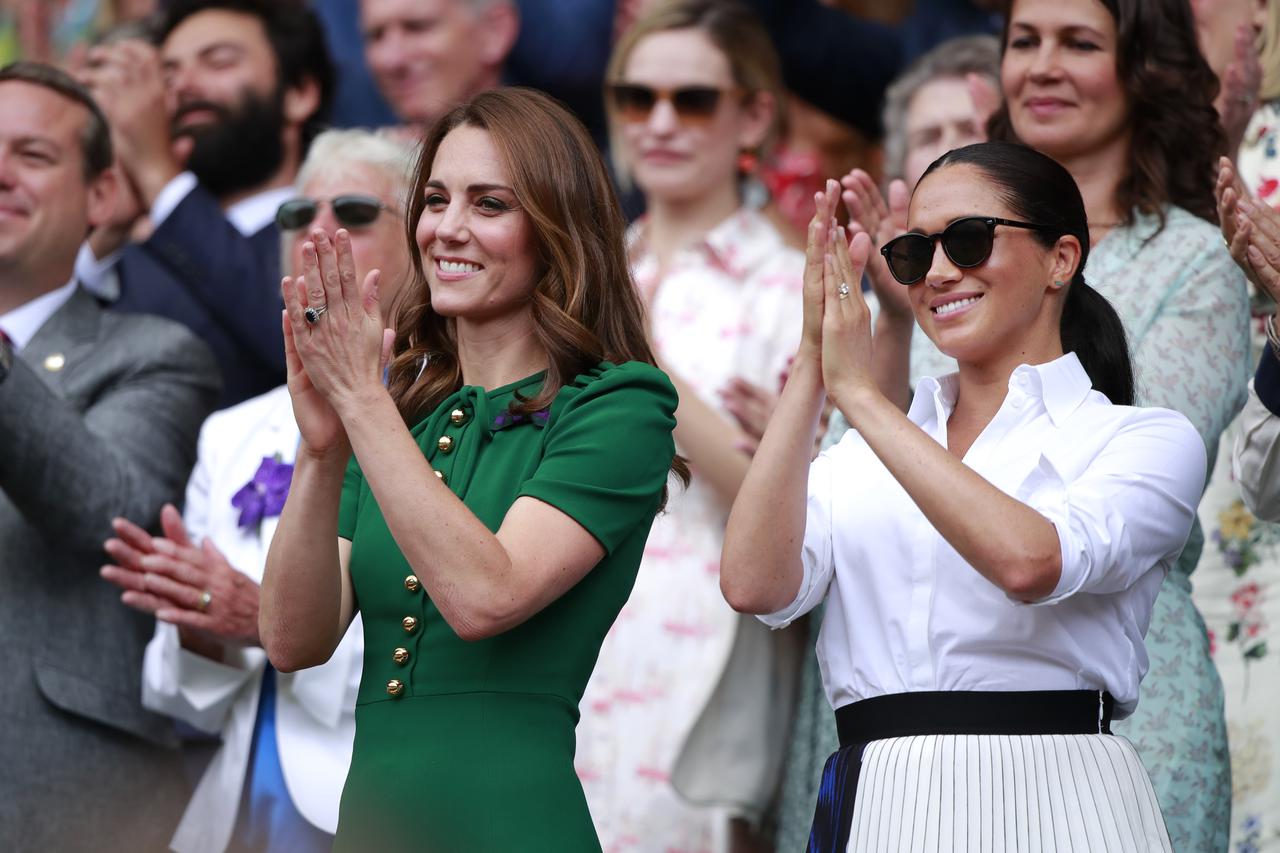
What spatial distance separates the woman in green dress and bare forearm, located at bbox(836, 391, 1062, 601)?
0.42 metres

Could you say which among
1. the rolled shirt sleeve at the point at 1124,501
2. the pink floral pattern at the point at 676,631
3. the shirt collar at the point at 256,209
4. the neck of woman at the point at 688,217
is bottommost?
the pink floral pattern at the point at 676,631

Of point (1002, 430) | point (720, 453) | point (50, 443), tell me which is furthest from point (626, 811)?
point (1002, 430)

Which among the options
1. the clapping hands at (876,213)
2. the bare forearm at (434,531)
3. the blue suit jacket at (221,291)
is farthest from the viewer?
the blue suit jacket at (221,291)

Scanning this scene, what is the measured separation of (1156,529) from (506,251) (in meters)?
1.10

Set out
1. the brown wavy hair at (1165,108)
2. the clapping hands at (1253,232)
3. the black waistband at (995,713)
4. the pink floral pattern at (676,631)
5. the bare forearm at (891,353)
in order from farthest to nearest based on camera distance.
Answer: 1. the pink floral pattern at (676,631)
2. the brown wavy hair at (1165,108)
3. the bare forearm at (891,353)
4. the clapping hands at (1253,232)
5. the black waistband at (995,713)

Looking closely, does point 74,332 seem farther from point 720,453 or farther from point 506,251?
point 506,251

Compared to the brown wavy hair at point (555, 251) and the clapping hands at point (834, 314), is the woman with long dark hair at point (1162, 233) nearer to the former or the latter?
the clapping hands at point (834, 314)

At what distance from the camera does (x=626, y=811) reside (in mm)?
4363

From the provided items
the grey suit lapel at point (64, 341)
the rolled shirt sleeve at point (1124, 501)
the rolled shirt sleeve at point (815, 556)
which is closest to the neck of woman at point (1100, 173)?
the rolled shirt sleeve at point (1124, 501)

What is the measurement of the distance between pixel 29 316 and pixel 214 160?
104 centimetres

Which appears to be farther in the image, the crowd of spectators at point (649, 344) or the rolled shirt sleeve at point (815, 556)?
the crowd of spectators at point (649, 344)

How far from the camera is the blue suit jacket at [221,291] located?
16.5ft

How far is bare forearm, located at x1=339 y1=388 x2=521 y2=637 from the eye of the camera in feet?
8.44

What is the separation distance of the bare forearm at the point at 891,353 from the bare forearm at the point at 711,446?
890 mm
